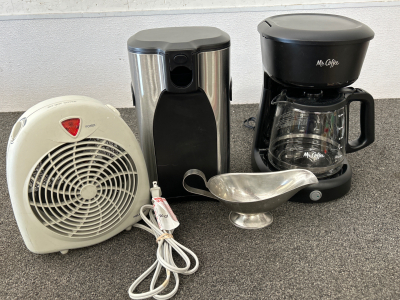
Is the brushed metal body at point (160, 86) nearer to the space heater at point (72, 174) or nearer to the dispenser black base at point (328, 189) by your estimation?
the space heater at point (72, 174)

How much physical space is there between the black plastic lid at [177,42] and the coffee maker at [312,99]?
8 cm

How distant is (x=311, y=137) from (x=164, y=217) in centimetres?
32

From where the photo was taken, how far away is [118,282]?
1.47 feet

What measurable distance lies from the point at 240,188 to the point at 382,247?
0.22 m

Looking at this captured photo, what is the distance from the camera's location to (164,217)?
0.49 metres

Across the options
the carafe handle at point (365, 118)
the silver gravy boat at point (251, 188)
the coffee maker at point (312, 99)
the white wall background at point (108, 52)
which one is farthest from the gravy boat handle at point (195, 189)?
the white wall background at point (108, 52)

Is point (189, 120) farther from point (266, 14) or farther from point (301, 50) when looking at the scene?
point (266, 14)

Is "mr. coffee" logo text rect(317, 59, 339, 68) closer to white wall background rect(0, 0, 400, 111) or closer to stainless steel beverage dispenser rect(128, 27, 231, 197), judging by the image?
stainless steel beverage dispenser rect(128, 27, 231, 197)

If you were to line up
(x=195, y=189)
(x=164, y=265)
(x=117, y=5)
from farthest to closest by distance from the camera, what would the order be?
1. (x=117, y=5)
2. (x=195, y=189)
3. (x=164, y=265)

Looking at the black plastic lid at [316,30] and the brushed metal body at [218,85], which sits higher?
the black plastic lid at [316,30]

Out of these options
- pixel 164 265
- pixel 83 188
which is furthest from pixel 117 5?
pixel 164 265

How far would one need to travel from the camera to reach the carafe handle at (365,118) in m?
0.56

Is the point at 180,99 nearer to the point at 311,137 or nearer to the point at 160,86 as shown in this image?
the point at 160,86

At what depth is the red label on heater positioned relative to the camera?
0.44 meters
